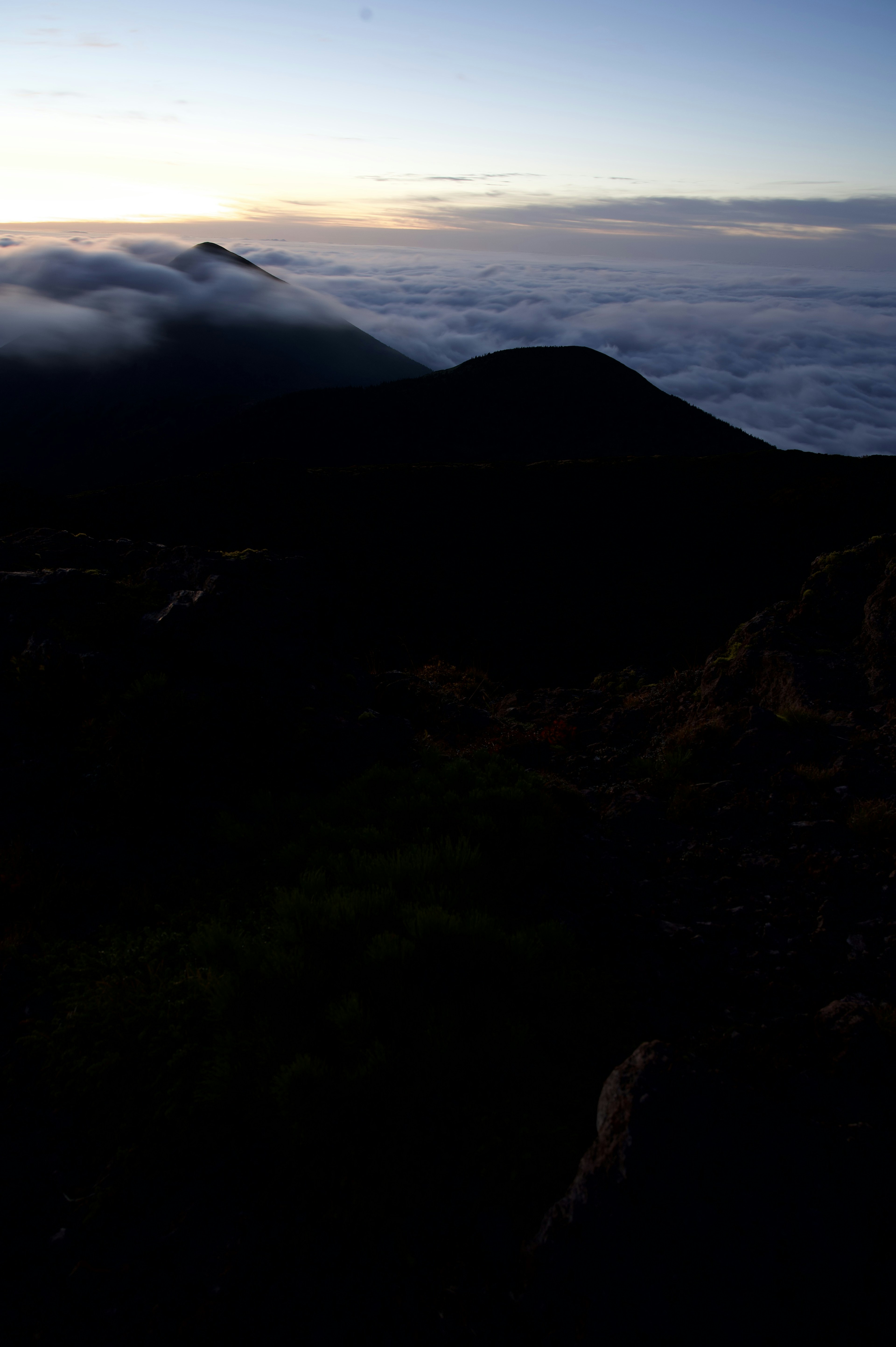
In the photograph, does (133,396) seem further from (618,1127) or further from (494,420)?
(618,1127)

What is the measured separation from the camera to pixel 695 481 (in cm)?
3241

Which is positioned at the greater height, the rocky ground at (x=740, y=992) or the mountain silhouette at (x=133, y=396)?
the mountain silhouette at (x=133, y=396)

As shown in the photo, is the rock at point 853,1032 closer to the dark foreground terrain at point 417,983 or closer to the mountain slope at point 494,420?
the dark foreground terrain at point 417,983

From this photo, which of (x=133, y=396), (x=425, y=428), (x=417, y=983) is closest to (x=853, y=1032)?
(x=417, y=983)

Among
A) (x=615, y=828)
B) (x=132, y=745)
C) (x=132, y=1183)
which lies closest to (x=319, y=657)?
(x=132, y=745)

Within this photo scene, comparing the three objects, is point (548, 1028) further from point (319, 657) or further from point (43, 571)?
point (43, 571)

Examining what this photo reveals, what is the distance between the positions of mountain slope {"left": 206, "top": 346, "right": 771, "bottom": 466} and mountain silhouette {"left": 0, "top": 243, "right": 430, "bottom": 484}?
62.8 ft

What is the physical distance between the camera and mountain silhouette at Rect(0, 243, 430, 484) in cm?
11619

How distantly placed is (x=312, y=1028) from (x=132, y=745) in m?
3.24

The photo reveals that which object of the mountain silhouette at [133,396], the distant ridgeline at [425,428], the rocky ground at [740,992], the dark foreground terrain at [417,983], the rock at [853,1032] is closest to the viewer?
the rocky ground at [740,992]

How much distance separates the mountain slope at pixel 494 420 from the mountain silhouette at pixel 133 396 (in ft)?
62.8

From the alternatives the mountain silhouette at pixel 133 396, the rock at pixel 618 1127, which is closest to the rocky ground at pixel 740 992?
the rock at pixel 618 1127

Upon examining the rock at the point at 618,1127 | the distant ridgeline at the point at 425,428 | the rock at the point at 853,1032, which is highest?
the distant ridgeline at the point at 425,428

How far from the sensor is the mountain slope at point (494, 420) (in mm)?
72750
